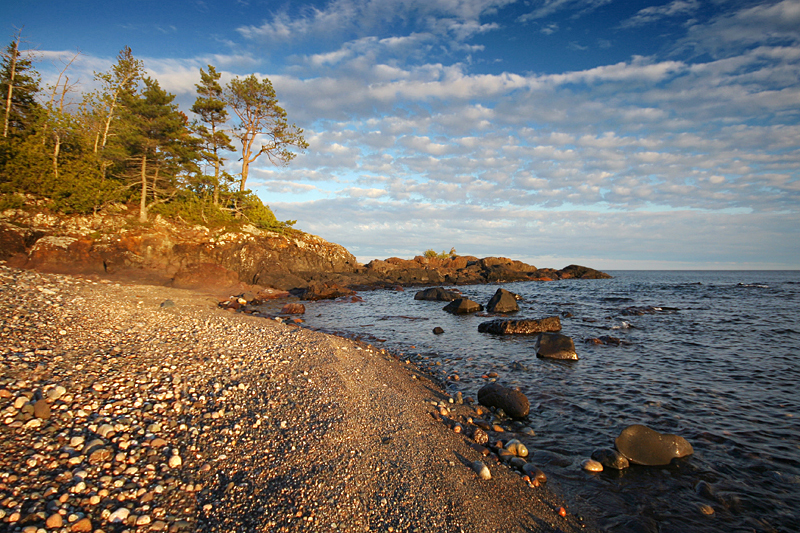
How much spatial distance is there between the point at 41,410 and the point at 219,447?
254cm

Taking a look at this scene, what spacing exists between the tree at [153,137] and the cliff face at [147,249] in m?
2.70

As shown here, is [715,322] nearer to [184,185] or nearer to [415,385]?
[415,385]

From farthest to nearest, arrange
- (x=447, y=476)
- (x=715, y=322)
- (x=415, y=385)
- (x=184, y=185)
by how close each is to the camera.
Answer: (x=184, y=185) < (x=715, y=322) < (x=415, y=385) < (x=447, y=476)

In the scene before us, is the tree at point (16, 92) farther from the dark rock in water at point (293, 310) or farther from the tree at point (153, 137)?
the dark rock in water at point (293, 310)

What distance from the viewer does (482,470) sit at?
531cm

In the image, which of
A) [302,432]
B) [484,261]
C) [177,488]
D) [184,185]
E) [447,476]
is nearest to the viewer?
[177,488]

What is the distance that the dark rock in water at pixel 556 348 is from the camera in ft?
41.3

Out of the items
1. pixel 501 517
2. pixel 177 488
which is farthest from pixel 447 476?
pixel 177 488

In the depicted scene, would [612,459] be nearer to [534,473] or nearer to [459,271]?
[534,473]

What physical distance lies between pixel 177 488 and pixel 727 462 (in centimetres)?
919

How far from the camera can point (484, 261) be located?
2852 inches

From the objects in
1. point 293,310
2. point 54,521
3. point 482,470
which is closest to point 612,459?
point 482,470

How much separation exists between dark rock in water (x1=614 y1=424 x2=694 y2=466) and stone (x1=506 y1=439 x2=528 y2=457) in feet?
5.89

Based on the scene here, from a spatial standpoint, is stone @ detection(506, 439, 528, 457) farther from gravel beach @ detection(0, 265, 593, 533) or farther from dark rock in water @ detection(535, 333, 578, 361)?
dark rock in water @ detection(535, 333, 578, 361)
